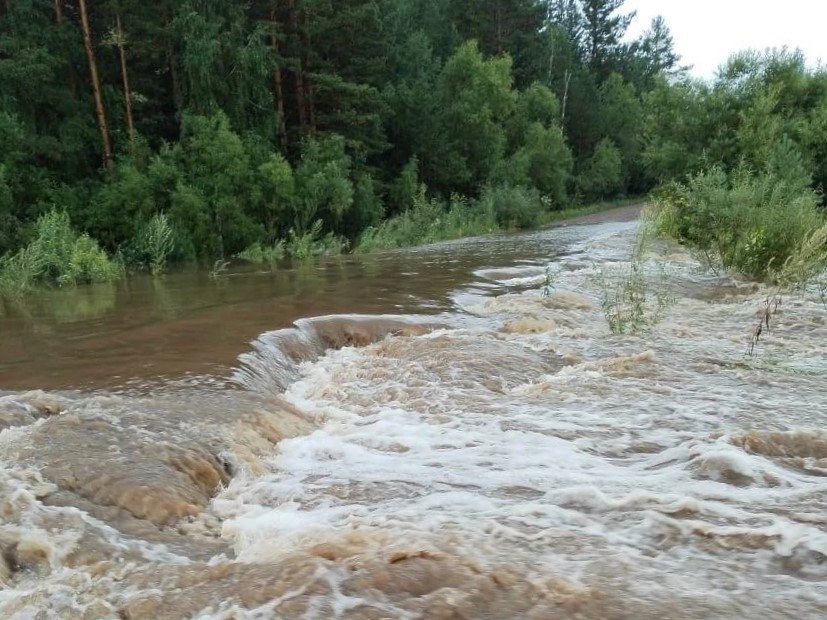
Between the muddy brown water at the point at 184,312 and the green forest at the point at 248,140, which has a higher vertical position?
the green forest at the point at 248,140

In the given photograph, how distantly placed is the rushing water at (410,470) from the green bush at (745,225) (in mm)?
2787

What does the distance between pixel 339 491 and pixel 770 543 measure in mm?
2102

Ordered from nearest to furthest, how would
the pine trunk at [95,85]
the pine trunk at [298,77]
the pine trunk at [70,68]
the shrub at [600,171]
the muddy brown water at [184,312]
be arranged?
the muddy brown water at [184,312] < the pine trunk at [95,85] < the pine trunk at [70,68] < the pine trunk at [298,77] < the shrub at [600,171]

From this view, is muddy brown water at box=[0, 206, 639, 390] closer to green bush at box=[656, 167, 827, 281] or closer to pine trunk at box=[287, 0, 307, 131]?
green bush at box=[656, 167, 827, 281]

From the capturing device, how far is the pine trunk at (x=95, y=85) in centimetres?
2138

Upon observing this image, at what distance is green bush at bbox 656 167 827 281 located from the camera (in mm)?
10305

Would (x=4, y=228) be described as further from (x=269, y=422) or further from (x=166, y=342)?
(x=269, y=422)

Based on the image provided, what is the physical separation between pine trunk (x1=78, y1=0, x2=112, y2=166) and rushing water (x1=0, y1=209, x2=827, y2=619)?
15783 millimetres

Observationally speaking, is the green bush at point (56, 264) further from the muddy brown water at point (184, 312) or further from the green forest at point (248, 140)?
the muddy brown water at point (184, 312)

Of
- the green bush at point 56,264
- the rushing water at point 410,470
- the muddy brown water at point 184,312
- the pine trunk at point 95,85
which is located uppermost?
the pine trunk at point 95,85

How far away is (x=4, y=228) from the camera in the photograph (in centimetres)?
1809

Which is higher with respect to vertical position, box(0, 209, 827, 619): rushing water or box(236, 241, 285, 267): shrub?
box(236, 241, 285, 267): shrub

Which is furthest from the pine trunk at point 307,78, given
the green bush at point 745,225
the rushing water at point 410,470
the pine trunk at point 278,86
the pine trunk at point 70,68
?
the rushing water at point 410,470

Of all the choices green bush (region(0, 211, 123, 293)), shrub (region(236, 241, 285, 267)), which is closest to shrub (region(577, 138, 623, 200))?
shrub (region(236, 241, 285, 267))
